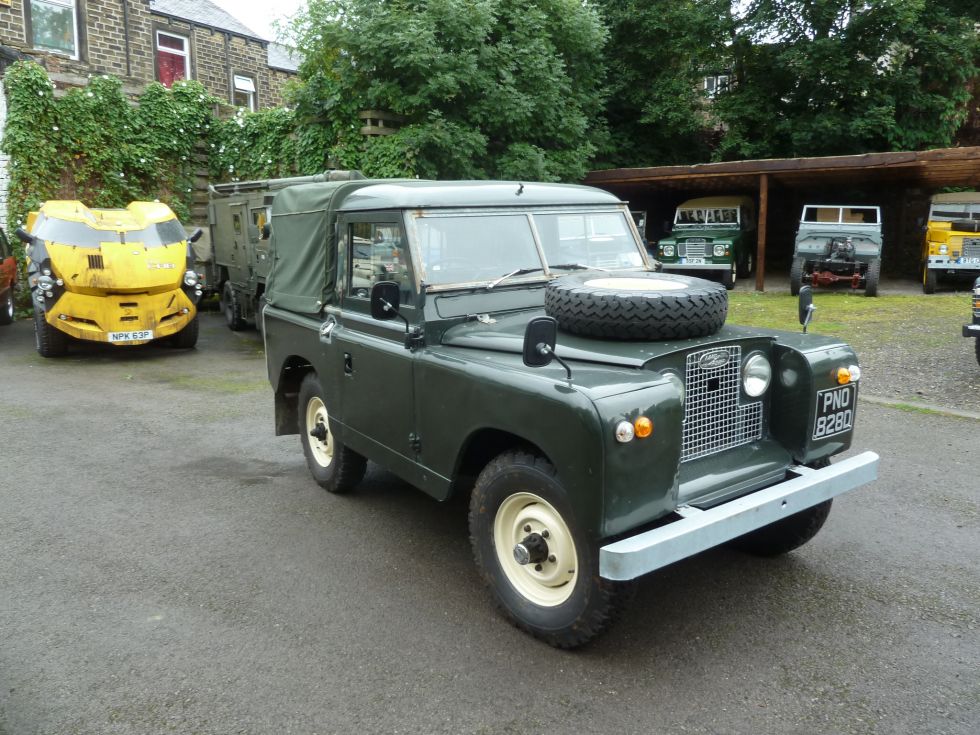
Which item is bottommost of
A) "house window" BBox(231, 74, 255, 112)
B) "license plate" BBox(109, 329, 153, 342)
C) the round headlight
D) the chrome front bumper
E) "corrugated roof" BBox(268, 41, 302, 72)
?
"license plate" BBox(109, 329, 153, 342)

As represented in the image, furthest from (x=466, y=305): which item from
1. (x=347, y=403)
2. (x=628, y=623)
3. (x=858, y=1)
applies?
(x=858, y=1)

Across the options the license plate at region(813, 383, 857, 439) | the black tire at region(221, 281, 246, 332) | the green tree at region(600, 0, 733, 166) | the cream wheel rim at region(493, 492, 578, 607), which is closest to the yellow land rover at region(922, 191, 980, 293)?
the green tree at region(600, 0, 733, 166)

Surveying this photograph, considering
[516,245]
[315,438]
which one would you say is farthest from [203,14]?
[516,245]

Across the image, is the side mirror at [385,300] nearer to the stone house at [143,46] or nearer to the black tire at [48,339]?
the black tire at [48,339]

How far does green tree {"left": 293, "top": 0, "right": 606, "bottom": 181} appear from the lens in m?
13.9

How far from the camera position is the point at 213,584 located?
13.4 ft

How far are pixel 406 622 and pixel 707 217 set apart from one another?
1674cm

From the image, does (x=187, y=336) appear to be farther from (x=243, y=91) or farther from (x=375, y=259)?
(x=243, y=91)

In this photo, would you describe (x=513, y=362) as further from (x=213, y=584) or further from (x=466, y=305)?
(x=213, y=584)

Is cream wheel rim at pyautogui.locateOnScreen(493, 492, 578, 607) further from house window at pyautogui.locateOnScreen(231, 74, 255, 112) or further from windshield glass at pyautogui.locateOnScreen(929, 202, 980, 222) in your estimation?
house window at pyautogui.locateOnScreen(231, 74, 255, 112)

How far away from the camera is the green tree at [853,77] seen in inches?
770

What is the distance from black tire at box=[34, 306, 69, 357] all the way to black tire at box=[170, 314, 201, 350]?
4.81ft

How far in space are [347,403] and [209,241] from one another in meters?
11.7

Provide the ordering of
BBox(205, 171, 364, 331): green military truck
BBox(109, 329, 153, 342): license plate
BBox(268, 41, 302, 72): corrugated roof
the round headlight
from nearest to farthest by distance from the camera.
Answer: the round headlight → BBox(109, 329, 153, 342): license plate → BBox(205, 171, 364, 331): green military truck → BBox(268, 41, 302, 72): corrugated roof
